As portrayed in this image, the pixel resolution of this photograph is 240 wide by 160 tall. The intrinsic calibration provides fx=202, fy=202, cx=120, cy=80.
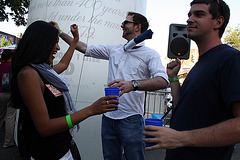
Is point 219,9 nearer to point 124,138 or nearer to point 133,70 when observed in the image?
point 133,70

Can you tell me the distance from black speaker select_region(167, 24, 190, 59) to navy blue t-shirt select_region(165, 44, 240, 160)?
1.51m

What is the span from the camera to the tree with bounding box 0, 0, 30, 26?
31.5 feet

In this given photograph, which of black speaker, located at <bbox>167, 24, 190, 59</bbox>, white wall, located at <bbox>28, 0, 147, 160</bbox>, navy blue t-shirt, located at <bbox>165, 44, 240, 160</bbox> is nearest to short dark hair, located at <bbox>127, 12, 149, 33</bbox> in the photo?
black speaker, located at <bbox>167, 24, 190, 59</bbox>

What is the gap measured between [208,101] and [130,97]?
118 centimetres

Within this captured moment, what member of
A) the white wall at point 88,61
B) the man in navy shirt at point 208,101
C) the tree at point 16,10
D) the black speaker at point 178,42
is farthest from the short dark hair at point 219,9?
the tree at point 16,10

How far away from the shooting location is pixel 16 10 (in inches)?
412

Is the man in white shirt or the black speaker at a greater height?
the black speaker

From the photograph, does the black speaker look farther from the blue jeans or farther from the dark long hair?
the dark long hair

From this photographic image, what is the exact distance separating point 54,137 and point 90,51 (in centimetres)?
144

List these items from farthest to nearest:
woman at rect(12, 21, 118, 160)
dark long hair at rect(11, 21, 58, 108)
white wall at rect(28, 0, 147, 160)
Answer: white wall at rect(28, 0, 147, 160) < dark long hair at rect(11, 21, 58, 108) < woman at rect(12, 21, 118, 160)

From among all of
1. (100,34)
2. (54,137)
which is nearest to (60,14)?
(100,34)

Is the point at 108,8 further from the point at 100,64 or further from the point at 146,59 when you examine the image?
the point at 146,59

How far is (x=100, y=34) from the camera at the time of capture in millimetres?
3170

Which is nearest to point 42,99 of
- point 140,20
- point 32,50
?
point 32,50
